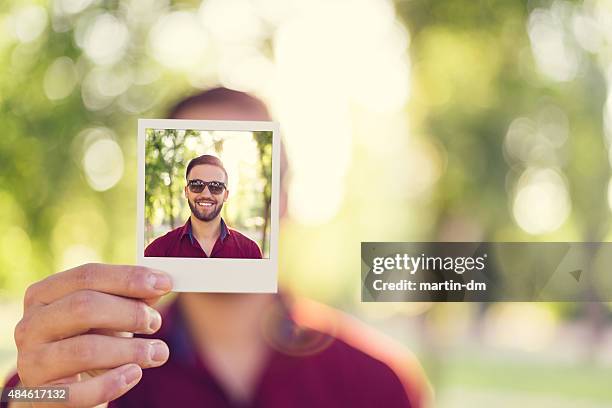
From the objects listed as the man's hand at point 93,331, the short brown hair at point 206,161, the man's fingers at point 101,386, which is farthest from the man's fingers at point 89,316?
the short brown hair at point 206,161

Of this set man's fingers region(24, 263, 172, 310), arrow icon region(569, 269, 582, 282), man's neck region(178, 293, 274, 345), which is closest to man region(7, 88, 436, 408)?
man's neck region(178, 293, 274, 345)

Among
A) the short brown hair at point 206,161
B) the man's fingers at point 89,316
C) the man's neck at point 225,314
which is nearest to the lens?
the man's fingers at point 89,316

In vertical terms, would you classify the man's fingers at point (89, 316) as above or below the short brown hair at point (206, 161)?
below

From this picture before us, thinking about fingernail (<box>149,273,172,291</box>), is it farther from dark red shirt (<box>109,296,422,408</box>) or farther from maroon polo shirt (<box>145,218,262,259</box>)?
dark red shirt (<box>109,296,422,408</box>)

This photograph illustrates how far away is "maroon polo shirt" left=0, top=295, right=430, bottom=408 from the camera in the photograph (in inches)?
64.5

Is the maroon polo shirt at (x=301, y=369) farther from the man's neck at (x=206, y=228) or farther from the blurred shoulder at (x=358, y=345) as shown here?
the man's neck at (x=206, y=228)

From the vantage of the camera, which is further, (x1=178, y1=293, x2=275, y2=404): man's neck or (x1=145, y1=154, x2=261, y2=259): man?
(x1=178, y1=293, x2=275, y2=404): man's neck

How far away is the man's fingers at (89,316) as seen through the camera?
1365 millimetres

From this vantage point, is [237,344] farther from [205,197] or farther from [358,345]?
[205,197]

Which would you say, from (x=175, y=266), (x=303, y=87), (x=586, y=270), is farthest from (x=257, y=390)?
(x=586, y=270)

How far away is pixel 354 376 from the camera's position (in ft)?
5.44

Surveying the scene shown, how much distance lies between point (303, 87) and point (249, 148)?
0.27 meters

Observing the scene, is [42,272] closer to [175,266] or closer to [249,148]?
[175,266]

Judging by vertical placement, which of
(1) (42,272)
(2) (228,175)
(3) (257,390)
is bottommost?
(3) (257,390)
